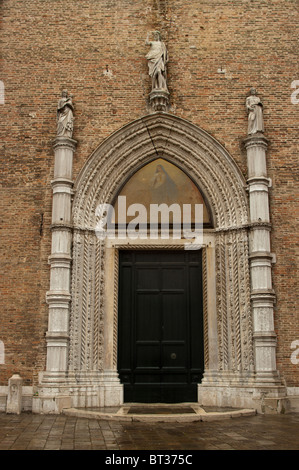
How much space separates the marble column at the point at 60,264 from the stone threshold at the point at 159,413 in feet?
3.52

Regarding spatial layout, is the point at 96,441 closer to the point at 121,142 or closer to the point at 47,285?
the point at 47,285

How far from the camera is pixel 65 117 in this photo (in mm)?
11734

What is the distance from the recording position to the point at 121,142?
11891mm

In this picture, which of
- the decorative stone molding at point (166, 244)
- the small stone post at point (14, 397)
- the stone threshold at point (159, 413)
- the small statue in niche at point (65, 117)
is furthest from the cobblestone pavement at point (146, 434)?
the small statue in niche at point (65, 117)

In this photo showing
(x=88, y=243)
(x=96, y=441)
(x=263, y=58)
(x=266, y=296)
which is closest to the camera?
(x=96, y=441)

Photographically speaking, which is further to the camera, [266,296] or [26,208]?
[26,208]

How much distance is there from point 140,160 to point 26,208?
2.85 m

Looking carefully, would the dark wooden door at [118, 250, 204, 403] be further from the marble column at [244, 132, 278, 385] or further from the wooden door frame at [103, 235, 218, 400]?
the marble column at [244, 132, 278, 385]

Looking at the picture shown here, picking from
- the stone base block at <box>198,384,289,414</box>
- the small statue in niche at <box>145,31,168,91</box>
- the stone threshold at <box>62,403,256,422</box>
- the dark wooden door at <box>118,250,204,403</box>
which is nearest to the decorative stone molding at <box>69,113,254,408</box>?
the dark wooden door at <box>118,250,204,403</box>

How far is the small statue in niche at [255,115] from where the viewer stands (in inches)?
459

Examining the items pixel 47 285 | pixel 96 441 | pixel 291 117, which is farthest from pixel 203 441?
pixel 291 117

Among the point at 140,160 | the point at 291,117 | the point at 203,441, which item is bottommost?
the point at 203,441

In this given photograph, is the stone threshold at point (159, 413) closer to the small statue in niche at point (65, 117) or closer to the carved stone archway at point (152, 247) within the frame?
the carved stone archway at point (152, 247)

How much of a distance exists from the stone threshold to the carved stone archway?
20.2 inches
